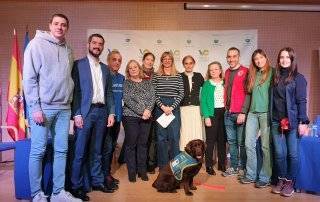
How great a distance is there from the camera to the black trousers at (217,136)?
13.1 ft

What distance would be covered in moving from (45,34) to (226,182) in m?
2.24

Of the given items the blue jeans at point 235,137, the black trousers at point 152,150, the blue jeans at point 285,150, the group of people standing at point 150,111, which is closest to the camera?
the group of people standing at point 150,111

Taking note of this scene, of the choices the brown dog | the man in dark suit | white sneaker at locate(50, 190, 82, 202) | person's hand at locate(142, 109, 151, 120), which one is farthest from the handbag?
white sneaker at locate(50, 190, 82, 202)

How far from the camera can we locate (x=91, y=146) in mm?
3234

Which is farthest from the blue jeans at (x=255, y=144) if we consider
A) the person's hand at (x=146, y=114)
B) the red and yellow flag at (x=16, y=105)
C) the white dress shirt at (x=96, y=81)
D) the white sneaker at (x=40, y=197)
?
the red and yellow flag at (x=16, y=105)

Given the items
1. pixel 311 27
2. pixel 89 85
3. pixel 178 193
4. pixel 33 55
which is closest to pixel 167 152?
pixel 178 193

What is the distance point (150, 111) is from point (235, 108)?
2.85ft

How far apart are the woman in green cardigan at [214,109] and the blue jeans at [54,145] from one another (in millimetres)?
1625

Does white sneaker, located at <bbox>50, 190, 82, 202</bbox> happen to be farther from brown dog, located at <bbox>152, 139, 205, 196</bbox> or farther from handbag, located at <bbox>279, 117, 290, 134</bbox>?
handbag, located at <bbox>279, 117, 290, 134</bbox>

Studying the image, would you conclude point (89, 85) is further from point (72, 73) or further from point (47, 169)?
point (47, 169)

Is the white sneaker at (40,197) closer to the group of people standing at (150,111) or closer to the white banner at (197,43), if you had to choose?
the group of people standing at (150,111)

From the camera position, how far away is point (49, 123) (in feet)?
9.30

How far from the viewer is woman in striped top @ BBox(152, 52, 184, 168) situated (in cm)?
381

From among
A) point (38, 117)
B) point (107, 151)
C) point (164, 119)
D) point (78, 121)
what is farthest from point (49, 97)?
point (164, 119)
